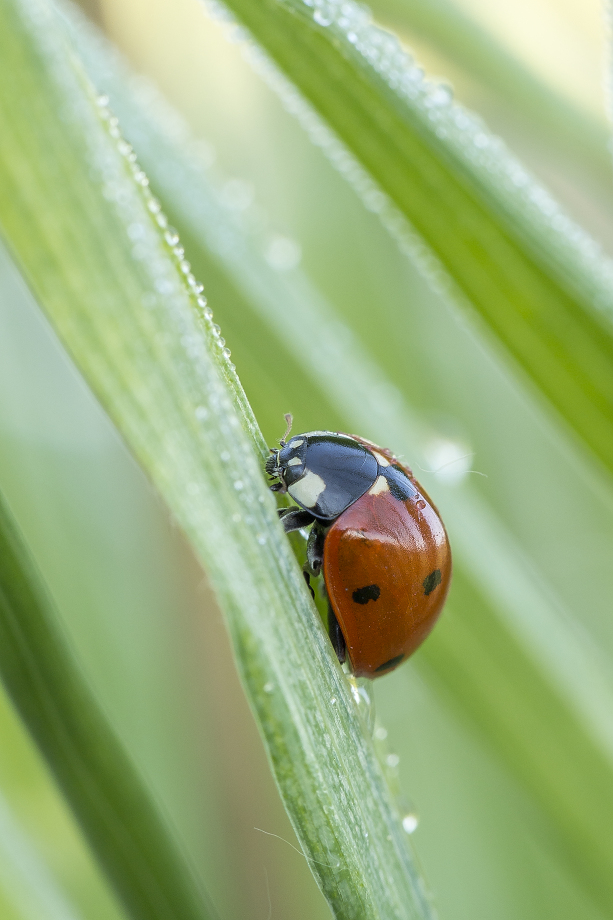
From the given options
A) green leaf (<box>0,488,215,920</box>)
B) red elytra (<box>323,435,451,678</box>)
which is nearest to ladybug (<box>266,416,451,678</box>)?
red elytra (<box>323,435,451,678</box>)

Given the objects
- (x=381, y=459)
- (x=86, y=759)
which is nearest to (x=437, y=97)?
(x=381, y=459)

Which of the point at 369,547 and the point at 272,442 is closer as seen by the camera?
the point at 369,547

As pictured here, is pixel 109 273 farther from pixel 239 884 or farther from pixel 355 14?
pixel 239 884

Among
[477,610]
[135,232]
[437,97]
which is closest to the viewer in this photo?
[135,232]

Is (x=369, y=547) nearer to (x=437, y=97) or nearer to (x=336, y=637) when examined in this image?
(x=336, y=637)

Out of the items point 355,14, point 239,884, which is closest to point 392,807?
point 355,14

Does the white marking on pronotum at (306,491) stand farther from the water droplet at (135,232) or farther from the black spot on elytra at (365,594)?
the water droplet at (135,232)

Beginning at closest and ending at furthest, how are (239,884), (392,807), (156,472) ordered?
(156,472), (392,807), (239,884)
